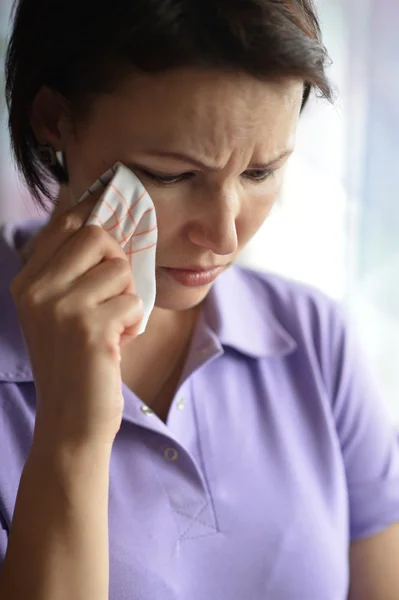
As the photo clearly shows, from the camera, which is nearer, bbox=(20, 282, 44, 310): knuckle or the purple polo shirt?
bbox=(20, 282, 44, 310): knuckle

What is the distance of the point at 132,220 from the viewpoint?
2.50ft

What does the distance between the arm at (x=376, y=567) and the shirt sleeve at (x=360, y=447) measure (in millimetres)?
14

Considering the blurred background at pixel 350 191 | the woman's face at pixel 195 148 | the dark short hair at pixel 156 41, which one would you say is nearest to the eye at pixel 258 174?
the woman's face at pixel 195 148

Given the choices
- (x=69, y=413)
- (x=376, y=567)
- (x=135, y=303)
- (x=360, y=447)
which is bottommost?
(x=376, y=567)

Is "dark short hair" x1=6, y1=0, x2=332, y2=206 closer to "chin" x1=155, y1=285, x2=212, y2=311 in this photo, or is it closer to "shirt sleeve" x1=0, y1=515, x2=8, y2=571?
"chin" x1=155, y1=285, x2=212, y2=311

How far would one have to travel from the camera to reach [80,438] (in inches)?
28.6

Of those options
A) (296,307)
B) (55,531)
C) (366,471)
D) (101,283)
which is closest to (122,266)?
(101,283)

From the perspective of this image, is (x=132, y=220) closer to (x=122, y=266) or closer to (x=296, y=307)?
(x=122, y=266)

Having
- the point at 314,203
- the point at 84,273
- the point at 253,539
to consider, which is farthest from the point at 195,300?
the point at 314,203

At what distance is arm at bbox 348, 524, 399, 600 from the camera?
0.98 m

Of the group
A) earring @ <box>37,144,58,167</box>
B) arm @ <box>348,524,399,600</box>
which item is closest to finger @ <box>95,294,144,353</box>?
earring @ <box>37,144,58,167</box>

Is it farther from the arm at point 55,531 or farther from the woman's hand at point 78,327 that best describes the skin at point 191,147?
the arm at point 55,531

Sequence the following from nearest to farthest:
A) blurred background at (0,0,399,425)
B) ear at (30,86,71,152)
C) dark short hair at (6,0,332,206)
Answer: dark short hair at (6,0,332,206)
ear at (30,86,71,152)
blurred background at (0,0,399,425)

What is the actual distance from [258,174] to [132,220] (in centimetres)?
15
